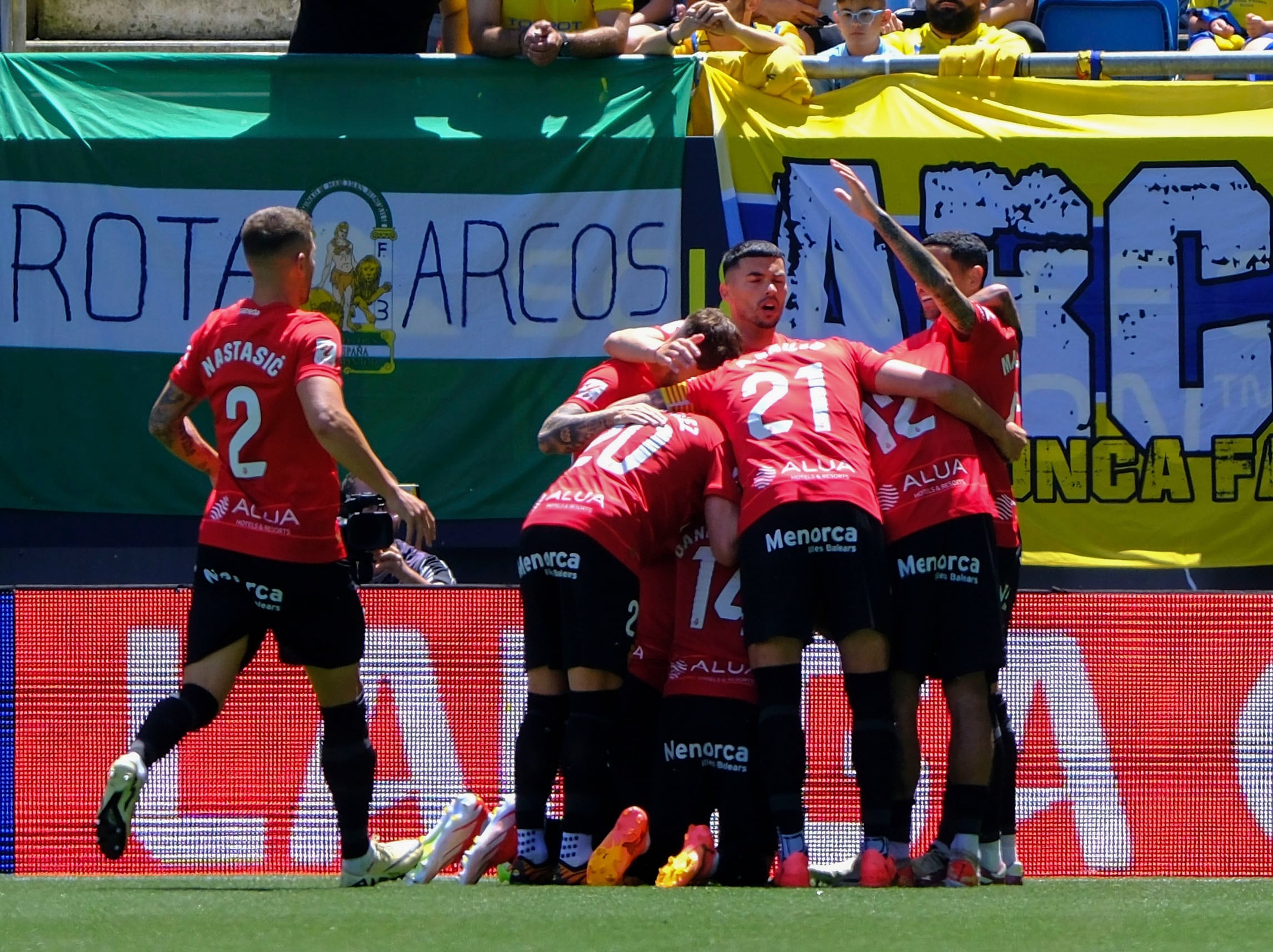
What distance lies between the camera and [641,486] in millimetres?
5570

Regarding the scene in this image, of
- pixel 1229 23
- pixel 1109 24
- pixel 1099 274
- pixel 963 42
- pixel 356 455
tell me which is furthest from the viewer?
pixel 1229 23

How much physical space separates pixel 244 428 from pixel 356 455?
444 mm

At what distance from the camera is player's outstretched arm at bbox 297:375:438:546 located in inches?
204

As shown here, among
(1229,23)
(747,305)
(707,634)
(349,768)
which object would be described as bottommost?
(349,768)

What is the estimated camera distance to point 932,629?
554 cm

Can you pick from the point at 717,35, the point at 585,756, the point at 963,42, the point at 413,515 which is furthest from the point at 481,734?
the point at 963,42

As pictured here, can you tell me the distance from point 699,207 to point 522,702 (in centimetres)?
261

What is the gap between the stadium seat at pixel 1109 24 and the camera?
30.0 feet

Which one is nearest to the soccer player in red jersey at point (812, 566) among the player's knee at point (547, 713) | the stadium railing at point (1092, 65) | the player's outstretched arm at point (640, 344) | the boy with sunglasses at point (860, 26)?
the player's outstretched arm at point (640, 344)

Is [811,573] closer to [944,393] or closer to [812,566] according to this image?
[812,566]

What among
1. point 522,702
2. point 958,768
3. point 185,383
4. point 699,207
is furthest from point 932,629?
point 699,207

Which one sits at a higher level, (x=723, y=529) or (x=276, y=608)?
(x=723, y=529)

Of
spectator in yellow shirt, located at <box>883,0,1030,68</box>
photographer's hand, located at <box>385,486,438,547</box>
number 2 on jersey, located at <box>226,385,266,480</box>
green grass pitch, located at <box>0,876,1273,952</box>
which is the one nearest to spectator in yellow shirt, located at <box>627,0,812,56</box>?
spectator in yellow shirt, located at <box>883,0,1030,68</box>

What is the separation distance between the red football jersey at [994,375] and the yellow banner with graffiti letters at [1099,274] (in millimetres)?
2022
